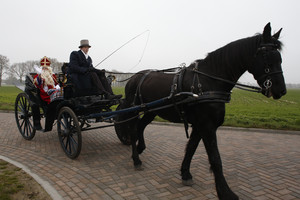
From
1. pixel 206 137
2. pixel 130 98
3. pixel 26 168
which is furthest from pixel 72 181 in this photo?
pixel 206 137

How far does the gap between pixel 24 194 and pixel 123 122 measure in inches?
91.5

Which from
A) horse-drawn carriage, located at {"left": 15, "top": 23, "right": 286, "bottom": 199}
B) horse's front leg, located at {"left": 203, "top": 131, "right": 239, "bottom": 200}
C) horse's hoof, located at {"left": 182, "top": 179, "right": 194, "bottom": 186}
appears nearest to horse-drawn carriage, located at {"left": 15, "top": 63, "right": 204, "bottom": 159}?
horse-drawn carriage, located at {"left": 15, "top": 23, "right": 286, "bottom": 199}

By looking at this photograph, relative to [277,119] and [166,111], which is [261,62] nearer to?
[166,111]

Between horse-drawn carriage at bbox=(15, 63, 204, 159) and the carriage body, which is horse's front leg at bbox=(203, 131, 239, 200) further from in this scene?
the carriage body

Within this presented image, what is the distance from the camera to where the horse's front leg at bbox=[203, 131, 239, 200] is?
3252 millimetres

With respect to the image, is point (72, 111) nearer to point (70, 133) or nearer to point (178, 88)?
point (70, 133)

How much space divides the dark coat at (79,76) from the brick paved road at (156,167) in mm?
1547

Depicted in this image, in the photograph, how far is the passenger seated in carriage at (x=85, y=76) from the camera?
5223 millimetres

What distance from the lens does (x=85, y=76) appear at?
209 inches

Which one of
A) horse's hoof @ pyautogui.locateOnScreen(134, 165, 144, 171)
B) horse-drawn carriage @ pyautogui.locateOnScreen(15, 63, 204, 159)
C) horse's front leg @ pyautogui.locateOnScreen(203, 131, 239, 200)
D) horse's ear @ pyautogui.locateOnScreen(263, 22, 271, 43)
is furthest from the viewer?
horse-drawn carriage @ pyautogui.locateOnScreen(15, 63, 204, 159)

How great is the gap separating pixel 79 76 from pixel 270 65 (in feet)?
13.1

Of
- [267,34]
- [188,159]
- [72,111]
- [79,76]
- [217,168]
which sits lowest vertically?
[188,159]

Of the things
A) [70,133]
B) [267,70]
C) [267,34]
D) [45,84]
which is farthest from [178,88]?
[45,84]

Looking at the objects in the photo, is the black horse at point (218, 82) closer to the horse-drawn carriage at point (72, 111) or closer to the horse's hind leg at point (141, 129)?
the horse-drawn carriage at point (72, 111)
